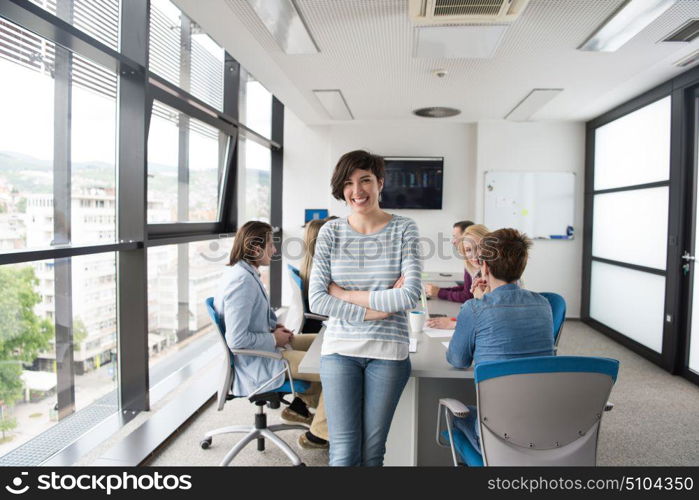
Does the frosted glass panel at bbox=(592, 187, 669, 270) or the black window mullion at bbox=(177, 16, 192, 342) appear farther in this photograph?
the frosted glass panel at bbox=(592, 187, 669, 270)

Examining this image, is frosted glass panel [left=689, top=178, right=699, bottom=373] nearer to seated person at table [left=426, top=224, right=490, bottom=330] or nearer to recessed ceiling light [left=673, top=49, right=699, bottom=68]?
recessed ceiling light [left=673, top=49, right=699, bottom=68]

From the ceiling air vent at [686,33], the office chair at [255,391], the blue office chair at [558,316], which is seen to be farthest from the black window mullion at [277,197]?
the ceiling air vent at [686,33]

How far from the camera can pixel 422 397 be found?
2438 mm

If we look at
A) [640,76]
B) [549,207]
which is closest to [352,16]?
[640,76]

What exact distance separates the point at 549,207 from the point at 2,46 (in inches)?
232

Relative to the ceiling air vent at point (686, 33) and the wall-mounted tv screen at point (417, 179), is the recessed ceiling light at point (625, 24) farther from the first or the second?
the wall-mounted tv screen at point (417, 179)

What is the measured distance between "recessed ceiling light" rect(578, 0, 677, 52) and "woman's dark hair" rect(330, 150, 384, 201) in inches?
85.8

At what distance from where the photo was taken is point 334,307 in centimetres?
158

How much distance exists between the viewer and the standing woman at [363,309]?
5.15 feet

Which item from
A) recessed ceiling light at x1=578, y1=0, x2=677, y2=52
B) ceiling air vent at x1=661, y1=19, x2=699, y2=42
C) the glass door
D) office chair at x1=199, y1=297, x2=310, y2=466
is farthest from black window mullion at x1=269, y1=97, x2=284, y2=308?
the glass door

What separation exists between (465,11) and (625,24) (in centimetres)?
114

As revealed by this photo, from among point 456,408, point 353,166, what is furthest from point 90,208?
point 456,408

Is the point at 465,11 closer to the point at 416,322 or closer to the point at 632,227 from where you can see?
the point at 416,322

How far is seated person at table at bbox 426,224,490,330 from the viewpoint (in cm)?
258
